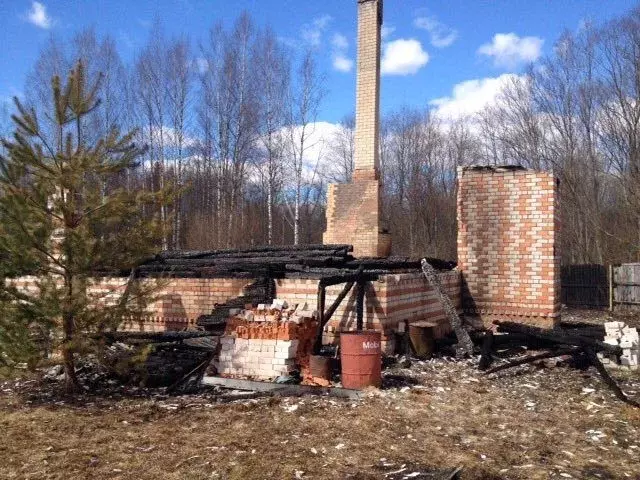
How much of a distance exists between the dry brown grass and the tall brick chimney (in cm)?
708

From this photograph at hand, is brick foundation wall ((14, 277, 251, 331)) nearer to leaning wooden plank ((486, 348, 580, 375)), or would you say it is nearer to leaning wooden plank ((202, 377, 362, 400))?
leaning wooden plank ((202, 377, 362, 400))

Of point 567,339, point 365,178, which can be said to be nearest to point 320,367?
point 567,339

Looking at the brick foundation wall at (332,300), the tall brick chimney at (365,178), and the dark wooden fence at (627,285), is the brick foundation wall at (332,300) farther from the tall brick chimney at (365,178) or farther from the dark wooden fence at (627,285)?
the dark wooden fence at (627,285)

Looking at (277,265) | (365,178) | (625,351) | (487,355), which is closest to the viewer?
(487,355)

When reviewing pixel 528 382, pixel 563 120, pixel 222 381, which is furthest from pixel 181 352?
pixel 563 120

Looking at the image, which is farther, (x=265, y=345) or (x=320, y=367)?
(x=265, y=345)

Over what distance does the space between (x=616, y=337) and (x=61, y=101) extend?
28.6ft

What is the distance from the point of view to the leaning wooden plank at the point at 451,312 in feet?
32.0

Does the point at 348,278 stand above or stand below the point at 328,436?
above

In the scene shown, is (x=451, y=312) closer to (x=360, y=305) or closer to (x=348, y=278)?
(x=360, y=305)

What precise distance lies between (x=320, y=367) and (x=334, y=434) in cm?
193

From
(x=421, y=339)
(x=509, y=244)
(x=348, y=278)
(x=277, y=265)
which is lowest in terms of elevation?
(x=421, y=339)

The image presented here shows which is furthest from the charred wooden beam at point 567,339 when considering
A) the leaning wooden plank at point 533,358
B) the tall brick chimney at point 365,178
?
the tall brick chimney at point 365,178

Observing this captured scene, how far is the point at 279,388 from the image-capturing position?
7312 millimetres
